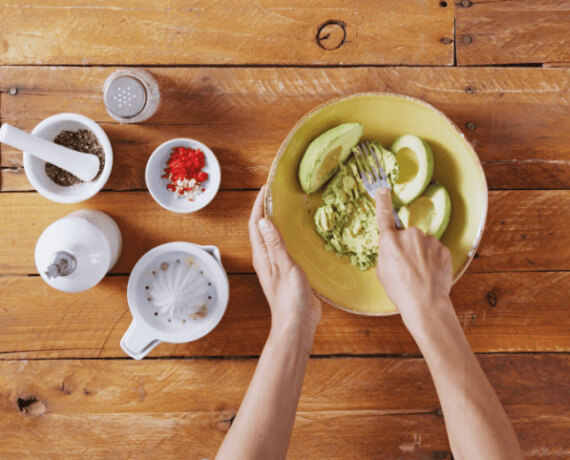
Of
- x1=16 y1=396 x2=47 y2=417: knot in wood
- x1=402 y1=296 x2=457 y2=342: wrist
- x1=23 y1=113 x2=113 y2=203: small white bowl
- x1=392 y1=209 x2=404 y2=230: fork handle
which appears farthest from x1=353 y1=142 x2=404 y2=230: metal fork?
x1=16 y1=396 x2=47 y2=417: knot in wood

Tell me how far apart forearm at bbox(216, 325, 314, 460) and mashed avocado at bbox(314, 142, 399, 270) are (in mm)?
198

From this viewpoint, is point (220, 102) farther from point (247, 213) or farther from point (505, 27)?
point (505, 27)

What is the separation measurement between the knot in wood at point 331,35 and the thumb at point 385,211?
0.37 metres

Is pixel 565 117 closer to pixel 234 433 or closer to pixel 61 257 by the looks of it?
pixel 234 433

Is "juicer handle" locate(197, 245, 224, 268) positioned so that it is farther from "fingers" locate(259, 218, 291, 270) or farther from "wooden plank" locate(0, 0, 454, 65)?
"wooden plank" locate(0, 0, 454, 65)

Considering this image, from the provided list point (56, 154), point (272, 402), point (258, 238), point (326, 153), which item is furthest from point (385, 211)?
point (56, 154)

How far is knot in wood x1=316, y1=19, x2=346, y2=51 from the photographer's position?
97 cm

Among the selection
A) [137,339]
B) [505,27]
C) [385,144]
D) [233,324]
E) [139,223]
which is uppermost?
[505,27]

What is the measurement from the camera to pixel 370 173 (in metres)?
0.87

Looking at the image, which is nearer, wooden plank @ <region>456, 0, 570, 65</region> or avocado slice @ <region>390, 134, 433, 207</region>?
avocado slice @ <region>390, 134, 433, 207</region>

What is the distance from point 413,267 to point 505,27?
0.60 metres

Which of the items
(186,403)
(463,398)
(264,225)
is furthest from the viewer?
(186,403)

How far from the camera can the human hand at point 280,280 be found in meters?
0.87

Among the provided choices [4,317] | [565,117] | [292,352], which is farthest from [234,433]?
[565,117]
